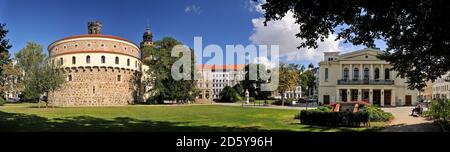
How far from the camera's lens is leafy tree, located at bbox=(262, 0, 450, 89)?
6594 mm

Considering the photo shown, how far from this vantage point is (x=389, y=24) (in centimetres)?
720

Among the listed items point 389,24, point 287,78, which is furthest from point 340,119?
point 287,78

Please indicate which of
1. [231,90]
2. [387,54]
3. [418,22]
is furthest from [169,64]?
[418,22]

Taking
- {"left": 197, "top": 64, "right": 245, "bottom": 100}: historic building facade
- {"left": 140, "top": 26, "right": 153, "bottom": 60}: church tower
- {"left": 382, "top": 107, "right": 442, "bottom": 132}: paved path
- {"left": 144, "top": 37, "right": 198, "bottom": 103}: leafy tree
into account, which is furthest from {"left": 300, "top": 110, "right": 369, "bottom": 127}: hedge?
{"left": 144, "top": 37, "right": 198, "bottom": 103}: leafy tree

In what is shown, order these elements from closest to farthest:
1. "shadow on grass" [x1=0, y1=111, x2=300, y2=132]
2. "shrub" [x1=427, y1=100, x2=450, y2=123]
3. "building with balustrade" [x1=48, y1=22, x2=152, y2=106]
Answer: "shadow on grass" [x1=0, y1=111, x2=300, y2=132], "building with balustrade" [x1=48, y1=22, x2=152, y2=106], "shrub" [x1=427, y1=100, x2=450, y2=123]

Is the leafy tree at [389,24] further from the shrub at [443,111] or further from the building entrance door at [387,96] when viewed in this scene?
the building entrance door at [387,96]

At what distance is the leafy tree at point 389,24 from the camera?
6.59m

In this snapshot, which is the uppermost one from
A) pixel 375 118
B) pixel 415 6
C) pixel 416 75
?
pixel 415 6

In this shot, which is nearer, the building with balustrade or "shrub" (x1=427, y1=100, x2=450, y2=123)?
the building with balustrade

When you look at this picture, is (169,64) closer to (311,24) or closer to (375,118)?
(375,118)

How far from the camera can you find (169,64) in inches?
1395

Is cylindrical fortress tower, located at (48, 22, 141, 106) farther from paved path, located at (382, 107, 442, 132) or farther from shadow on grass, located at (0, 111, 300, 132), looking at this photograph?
paved path, located at (382, 107, 442, 132)

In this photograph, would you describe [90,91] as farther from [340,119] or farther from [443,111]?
[443,111]
